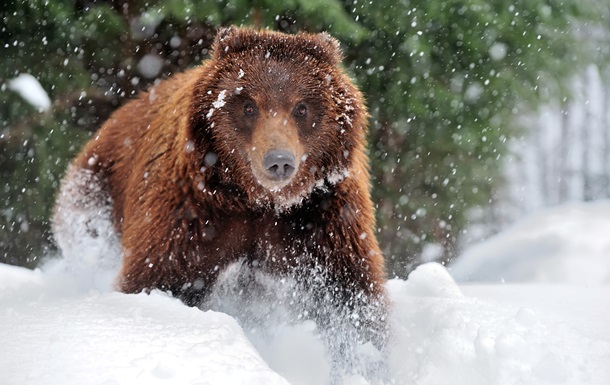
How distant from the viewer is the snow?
6.25 m

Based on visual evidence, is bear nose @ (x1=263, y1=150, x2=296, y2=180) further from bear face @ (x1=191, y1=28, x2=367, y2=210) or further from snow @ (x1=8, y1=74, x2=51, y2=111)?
snow @ (x1=8, y1=74, x2=51, y2=111)

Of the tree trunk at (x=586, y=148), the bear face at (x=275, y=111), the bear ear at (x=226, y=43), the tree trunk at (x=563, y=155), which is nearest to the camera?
the bear face at (x=275, y=111)

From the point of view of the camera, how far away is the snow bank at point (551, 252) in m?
5.31

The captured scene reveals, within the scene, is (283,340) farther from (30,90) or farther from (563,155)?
(563,155)

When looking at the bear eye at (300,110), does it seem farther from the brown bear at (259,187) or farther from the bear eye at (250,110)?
the bear eye at (250,110)

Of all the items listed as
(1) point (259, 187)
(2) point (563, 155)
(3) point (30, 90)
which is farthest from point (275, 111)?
(2) point (563, 155)

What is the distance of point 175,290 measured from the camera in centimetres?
418

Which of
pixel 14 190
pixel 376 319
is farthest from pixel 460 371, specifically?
pixel 14 190

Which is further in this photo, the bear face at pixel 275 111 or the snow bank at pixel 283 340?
the bear face at pixel 275 111

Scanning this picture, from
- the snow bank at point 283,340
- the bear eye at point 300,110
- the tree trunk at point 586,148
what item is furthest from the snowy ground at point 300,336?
the tree trunk at point 586,148

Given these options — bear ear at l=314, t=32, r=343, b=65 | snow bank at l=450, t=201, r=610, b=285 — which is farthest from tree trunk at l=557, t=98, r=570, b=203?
bear ear at l=314, t=32, r=343, b=65

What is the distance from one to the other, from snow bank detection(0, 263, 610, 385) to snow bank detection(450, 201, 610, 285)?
1.64ft

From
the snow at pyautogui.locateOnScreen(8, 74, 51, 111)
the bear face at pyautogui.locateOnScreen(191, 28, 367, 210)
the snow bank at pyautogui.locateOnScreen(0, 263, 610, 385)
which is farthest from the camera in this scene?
the snow at pyautogui.locateOnScreen(8, 74, 51, 111)

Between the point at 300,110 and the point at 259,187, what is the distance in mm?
490
